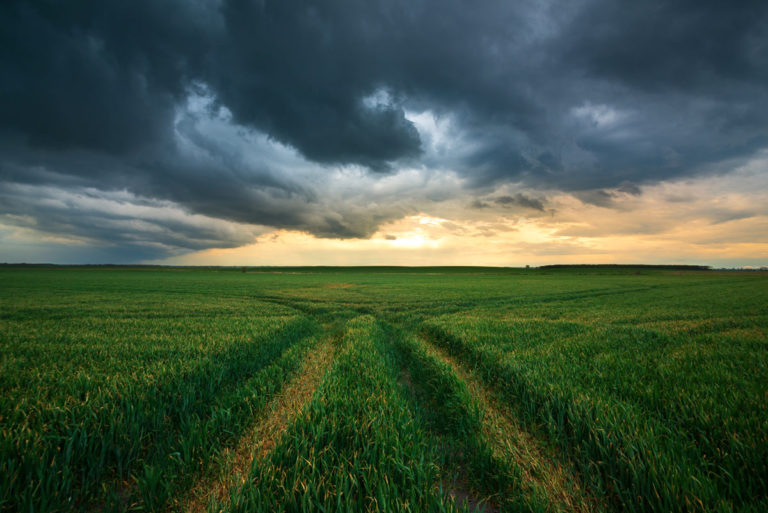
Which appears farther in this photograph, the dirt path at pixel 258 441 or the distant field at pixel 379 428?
the dirt path at pixel 258 441

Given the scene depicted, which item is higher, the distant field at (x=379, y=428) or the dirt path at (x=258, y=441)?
the distant field at (x=379, y=428)

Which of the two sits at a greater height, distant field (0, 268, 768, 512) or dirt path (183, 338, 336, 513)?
distant field (0, 268, 768, 512)

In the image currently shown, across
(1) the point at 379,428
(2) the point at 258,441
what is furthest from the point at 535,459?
(2) the point at 258,441

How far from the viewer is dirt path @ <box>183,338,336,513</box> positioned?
11.2 feet

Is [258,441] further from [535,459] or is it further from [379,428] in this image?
[535,459]

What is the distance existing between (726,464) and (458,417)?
11.2ft

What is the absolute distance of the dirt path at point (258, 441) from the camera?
11.2ft

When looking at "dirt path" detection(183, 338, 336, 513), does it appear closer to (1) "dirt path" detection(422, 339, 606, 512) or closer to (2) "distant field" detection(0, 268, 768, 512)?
(2) "distant field" detection(0, 268, 768, 512)

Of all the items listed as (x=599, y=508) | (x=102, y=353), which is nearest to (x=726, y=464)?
(x=599, y=508)

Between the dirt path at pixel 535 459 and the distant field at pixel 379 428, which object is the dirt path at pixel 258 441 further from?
the dirt path at pixel 535 459

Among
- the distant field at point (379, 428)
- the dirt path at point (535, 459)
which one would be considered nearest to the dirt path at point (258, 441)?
the distant field at point (379, 428)

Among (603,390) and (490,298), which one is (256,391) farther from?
(490,298)

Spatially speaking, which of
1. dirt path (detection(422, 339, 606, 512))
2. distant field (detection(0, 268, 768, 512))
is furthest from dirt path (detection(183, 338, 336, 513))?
dirt path (detection(422, 339, 606, 512))

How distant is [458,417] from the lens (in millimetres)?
5277
